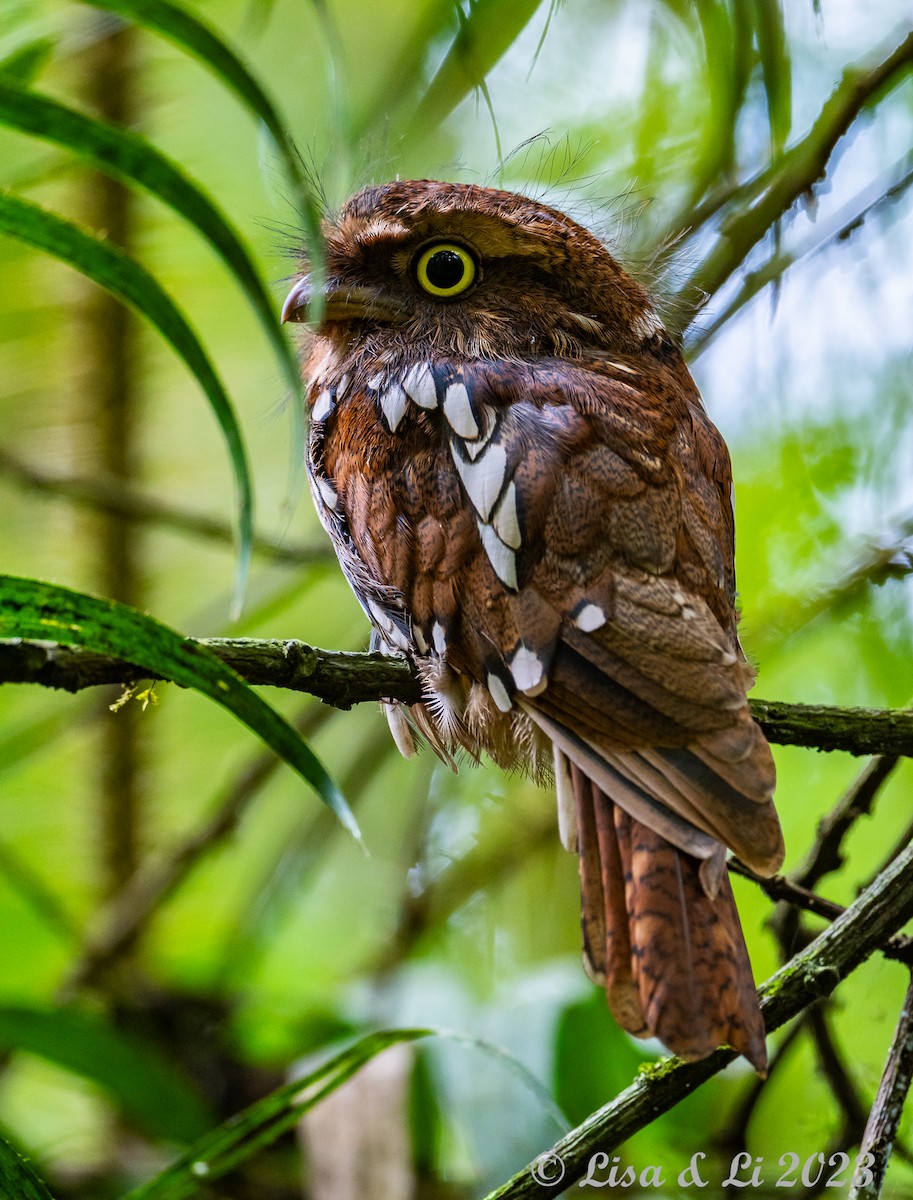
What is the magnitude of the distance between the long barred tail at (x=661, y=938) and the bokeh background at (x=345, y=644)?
2.17ft

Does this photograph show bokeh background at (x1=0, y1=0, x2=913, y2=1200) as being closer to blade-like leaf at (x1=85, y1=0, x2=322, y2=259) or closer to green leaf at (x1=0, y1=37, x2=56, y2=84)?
green leaf at (x1=0, y1=37, x2=56, y2=84)

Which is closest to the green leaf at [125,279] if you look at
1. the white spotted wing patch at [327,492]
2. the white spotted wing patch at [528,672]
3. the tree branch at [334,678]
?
the tree branch at [334,678]

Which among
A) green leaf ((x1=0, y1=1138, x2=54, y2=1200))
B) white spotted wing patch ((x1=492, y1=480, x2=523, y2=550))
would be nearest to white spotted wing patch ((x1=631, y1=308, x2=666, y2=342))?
white spotted wing patch ((x1=492, y1=480, x2=523, y2=550))

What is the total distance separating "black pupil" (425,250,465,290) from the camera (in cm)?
157

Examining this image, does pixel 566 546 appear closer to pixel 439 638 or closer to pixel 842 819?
pixel 439 638

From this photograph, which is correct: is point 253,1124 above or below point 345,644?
below

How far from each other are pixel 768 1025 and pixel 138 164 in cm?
105

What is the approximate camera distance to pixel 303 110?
2217mm

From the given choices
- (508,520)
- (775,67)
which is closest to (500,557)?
(508,520)

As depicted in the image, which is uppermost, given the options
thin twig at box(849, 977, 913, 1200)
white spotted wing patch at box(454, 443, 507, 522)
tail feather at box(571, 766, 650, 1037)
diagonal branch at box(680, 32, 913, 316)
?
diagonal branch at box(680, 32, 913, 316)

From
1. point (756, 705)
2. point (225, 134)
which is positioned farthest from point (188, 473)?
point (756, 705)

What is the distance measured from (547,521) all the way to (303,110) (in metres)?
1.43

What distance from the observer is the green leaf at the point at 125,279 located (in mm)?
557

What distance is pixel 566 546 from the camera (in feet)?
4.17
